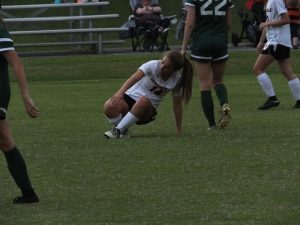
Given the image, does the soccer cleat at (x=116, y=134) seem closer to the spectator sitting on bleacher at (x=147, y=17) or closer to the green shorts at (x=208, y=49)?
the green shorts at (x=208, y=49)

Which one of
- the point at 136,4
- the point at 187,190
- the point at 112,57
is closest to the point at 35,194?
the point at 187,190

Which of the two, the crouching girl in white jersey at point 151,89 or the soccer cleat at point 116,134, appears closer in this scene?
the crouching girl in white jersey at point 151,89

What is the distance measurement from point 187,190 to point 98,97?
932cm

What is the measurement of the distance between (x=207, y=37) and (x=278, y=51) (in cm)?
283

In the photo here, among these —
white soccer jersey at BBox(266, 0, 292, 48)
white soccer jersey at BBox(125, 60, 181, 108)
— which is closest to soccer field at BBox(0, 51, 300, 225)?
white soccer jersey at BBox(125, 60, 181, 108)

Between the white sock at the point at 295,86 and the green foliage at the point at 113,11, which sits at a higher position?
the white sock at the point at 295,86

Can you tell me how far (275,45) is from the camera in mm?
13734

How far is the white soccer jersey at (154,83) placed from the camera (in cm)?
1043


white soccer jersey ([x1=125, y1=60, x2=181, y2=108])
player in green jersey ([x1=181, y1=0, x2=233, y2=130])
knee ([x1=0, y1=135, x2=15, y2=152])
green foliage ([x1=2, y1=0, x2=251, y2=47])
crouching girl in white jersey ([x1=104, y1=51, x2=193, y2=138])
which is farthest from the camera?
green foliage ([x1=2, y1=0, x2=251, y2=47])

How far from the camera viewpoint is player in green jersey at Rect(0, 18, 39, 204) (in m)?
6.70

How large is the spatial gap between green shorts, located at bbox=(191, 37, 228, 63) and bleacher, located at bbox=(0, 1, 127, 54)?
14.2m

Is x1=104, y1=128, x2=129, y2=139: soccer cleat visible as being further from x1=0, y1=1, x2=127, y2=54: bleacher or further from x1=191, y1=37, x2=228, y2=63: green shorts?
x1=0, y1=1, x2=127, y2=54: bleacher

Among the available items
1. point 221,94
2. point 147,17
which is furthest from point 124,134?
point 147,17

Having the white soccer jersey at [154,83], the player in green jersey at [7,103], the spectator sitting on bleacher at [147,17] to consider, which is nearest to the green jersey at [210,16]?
the white soccer jersey at [154,83]
